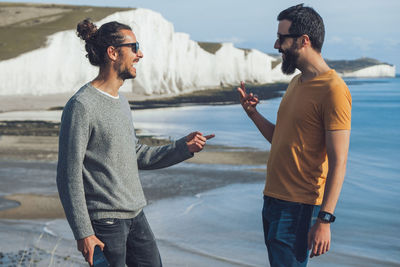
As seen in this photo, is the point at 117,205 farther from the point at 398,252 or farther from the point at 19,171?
the point at 19,171

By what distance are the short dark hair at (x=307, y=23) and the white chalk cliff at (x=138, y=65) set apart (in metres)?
18.4

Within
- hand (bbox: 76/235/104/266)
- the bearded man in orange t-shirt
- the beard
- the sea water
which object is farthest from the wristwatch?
the sea water

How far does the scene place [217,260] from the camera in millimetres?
6777

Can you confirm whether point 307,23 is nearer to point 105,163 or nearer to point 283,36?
point 283,36

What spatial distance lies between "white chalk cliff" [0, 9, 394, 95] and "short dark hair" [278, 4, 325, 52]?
18354 millimetres

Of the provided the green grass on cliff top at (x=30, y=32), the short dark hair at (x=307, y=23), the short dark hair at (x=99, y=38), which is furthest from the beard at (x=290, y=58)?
the green grass on cliff top at (x=30, y=32)

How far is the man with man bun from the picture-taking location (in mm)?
2783

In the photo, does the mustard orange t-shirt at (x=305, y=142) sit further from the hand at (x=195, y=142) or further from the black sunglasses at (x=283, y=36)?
the hand at (x=195, y=142)

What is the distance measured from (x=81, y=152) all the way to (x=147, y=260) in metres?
0.84

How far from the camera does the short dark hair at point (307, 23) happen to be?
2.92 metres

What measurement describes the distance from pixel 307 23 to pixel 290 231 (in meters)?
1.19

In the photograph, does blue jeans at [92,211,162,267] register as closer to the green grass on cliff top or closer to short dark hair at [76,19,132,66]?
short dark hair at [76,19,132,66]

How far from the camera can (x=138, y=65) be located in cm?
4900

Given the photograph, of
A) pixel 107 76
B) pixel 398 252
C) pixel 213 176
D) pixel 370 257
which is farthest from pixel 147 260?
pixel 213 176
